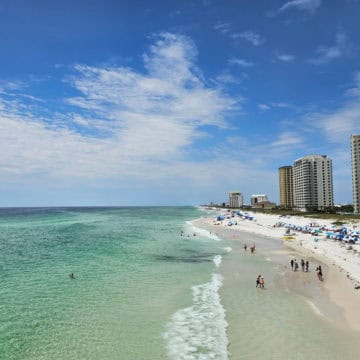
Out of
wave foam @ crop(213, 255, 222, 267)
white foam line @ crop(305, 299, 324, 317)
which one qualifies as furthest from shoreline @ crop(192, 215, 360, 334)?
wave foam @ crop(213, 255, 222, 267)

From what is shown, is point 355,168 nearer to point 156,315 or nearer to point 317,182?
point 317,182

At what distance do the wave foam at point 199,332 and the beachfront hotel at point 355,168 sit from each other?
119871 millimetres

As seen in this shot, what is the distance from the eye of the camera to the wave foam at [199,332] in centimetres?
1450

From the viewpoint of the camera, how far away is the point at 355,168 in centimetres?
12950

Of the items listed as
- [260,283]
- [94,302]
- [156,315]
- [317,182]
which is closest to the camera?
[156,315]

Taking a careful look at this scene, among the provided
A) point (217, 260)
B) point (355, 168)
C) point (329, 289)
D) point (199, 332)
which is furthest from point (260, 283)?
point (355, 168)

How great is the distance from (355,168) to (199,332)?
131300 millimetres

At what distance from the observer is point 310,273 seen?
30.6m

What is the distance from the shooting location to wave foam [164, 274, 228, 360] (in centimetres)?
1450

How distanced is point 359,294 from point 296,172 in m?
167

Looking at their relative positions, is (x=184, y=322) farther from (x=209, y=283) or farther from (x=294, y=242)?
(x=294, y=242)

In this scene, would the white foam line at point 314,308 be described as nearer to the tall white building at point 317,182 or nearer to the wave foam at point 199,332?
the wave foam at point 199,332

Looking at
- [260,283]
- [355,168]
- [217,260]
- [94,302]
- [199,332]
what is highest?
[355,168]

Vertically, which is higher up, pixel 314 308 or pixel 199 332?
pixel 314 308
